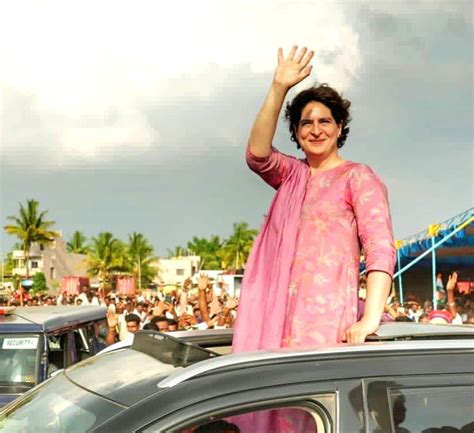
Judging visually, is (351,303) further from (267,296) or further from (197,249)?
(197,249)

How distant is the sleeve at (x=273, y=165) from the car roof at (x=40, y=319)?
14.5 ft

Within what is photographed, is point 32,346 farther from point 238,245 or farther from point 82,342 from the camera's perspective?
point 238,245

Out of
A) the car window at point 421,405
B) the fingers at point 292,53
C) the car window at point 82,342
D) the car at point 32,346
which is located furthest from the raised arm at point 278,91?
the car window at point 82,342

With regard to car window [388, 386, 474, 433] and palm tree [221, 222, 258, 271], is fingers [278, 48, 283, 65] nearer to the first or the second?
car window [388, 386, 474, 433]

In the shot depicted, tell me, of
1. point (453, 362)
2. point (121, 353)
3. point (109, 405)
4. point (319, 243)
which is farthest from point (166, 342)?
point (453, 362)

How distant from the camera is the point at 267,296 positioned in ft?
10.5

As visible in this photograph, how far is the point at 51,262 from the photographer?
363 feet

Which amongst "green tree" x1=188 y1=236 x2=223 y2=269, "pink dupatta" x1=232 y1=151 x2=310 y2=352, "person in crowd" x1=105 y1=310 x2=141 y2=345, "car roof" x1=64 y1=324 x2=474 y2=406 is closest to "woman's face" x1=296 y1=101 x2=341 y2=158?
"pink dupatta" x1=232 y1=151 x2=310 y2=352

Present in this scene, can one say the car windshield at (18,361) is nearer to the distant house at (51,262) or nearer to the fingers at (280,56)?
the fingers at (280,56)

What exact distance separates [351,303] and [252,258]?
1.31 ft

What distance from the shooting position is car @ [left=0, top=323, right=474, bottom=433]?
2279mm

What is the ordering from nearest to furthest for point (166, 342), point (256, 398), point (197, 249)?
point (256, 398) → point (166, 342) → point (197, 249)

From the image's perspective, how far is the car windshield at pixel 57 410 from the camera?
2391 millimetres

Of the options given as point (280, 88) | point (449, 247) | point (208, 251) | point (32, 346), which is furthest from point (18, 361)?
point (208, 251)
